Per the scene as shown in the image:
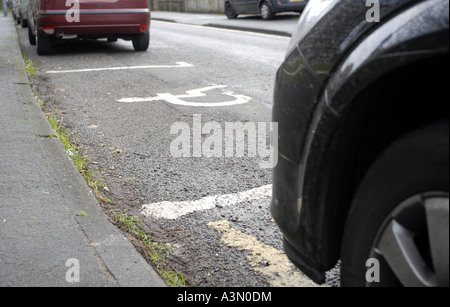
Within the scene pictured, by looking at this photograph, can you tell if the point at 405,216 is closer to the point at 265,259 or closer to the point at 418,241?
the point at 418,241

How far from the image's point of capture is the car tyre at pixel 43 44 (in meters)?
10.1

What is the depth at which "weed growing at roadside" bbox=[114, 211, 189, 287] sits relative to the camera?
247 cm

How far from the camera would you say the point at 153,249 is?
9.24 ft

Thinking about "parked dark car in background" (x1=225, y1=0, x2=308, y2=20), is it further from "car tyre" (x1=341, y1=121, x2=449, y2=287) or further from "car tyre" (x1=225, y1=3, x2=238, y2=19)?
"car tyre" (x1=341, y1=121, x2=449, y2=287)

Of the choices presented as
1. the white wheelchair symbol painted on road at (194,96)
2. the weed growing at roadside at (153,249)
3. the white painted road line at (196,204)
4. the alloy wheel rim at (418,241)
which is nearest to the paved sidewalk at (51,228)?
the weed growing at roadside at (153,249)

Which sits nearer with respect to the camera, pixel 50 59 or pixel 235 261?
pixel 235 261

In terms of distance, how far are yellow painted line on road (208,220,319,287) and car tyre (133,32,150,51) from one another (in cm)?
803

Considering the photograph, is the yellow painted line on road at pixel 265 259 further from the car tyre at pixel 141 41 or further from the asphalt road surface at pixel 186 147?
the car tyre at pixel 141 41

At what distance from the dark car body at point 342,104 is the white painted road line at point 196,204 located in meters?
1.43
